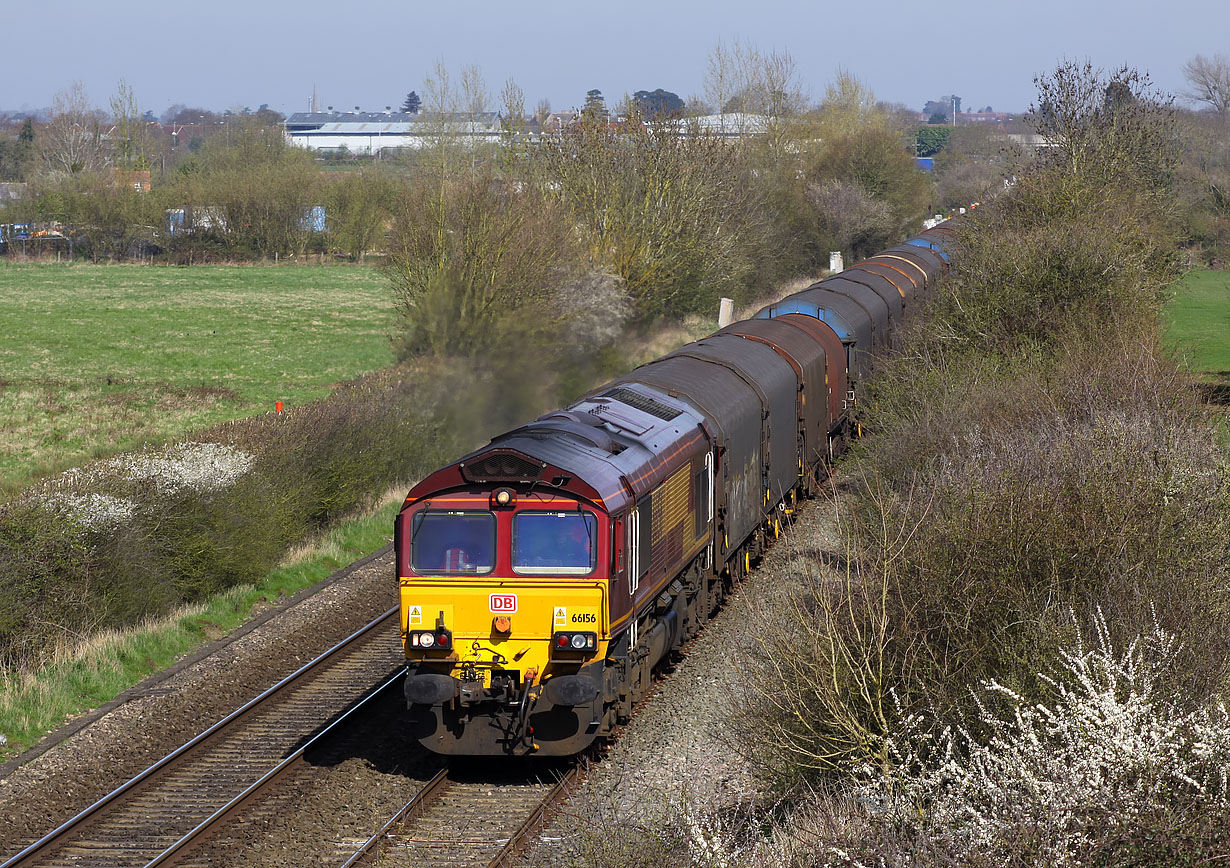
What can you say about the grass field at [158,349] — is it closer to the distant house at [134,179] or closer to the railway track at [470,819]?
the distant house at [134,179]

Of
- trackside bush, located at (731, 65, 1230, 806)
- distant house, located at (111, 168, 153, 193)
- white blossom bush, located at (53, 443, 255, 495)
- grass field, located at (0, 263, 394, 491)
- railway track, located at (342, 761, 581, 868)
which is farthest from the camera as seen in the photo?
distant house, located at (111, 168, 153, 193)

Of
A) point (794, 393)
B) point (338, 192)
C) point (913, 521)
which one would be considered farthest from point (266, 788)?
point (338, 192)

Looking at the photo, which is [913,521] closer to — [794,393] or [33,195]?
[794,393]

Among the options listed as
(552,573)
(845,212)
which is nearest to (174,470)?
(552,573)

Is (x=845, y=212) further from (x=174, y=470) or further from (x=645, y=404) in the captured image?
(x=645, y=404)

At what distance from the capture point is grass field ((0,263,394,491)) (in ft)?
98.9

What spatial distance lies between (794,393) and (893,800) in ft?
42.1

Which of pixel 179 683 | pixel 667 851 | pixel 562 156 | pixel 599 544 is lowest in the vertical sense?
pixel 179 683

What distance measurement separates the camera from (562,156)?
41.3m

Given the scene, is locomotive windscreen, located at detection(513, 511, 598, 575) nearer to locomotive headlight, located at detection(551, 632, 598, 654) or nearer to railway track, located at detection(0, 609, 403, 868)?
locomotive headlight, located at detection(551, 632, 598, 654)

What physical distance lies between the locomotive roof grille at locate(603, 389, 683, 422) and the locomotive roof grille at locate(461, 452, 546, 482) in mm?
3243

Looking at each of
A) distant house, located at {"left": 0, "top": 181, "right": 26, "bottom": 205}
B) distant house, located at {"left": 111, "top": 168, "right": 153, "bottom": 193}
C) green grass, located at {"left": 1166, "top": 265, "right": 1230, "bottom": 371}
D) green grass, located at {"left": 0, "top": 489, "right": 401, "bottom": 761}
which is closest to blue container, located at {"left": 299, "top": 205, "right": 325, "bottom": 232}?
distant house, located at {"left": 111, "top": 168, "right": 153, "bottom": 193}

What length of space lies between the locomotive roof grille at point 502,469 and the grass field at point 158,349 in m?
15.0

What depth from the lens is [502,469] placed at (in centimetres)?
1134
